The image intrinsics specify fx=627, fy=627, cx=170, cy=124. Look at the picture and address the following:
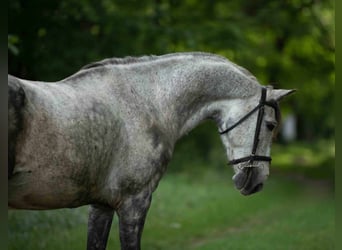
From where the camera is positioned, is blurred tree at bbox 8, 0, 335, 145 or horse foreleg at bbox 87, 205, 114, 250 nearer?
horse foreleg at bbox 87, 205, 114, 250

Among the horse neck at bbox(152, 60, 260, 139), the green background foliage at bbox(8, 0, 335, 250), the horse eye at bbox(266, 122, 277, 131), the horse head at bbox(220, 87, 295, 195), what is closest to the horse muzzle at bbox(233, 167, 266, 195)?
the horse head at bbox(220, 87, 295, 195)

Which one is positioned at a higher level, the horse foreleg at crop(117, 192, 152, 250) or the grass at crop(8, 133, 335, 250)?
the grass at crop(8, 133, 335, 250)

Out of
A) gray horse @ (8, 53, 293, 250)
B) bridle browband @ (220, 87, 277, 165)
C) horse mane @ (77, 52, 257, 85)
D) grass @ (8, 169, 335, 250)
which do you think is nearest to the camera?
gray horse @ (8, 53, 293, 250)

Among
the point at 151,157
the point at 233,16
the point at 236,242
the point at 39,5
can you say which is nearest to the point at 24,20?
the point at 39,5

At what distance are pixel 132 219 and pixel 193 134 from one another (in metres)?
14.6

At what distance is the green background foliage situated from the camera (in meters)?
9.24

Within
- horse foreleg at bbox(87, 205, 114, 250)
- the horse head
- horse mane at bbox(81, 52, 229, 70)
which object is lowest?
horse foreleg at bbox(87, 205, 114, 250)

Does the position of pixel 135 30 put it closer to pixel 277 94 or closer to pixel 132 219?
pixel 277 94

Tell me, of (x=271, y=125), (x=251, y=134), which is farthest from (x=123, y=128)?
(x=271, y=125)

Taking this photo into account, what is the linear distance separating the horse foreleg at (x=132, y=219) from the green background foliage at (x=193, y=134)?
1.75m

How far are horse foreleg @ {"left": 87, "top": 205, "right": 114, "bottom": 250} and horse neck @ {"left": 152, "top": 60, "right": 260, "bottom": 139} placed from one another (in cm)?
88

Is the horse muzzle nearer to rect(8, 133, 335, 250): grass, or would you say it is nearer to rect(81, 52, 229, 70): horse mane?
rect(81, 52, 229, 70): horse mane

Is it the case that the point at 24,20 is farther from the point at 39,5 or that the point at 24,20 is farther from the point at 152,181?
the point at 152,181

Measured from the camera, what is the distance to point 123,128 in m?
4.84
